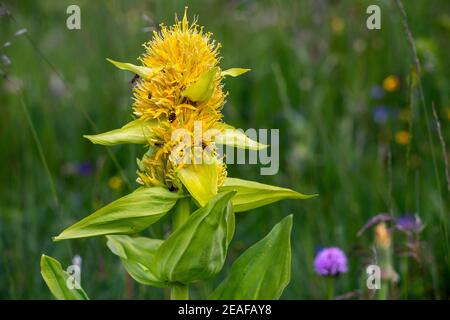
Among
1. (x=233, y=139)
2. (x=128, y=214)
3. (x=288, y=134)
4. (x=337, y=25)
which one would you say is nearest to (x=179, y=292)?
(x=128, y=214)

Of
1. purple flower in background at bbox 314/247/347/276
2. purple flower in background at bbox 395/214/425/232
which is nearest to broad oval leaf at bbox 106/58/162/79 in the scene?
purple flower in background at bbox 314/247/347/276

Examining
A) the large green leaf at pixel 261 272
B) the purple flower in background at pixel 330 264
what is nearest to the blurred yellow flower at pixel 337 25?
the purple flower in background at pixel 330 264

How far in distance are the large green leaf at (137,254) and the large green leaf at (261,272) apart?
6.4 inches

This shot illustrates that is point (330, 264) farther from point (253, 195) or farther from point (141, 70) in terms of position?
point (141, 70)

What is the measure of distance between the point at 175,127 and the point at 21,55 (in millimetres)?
3065

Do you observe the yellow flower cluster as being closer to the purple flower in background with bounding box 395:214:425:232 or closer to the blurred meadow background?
the blurred meadow background

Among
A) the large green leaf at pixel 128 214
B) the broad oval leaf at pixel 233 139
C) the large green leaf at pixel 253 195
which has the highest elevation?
the broad oval leaf at pixel 233 139

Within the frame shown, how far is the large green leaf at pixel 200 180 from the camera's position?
1397 mm

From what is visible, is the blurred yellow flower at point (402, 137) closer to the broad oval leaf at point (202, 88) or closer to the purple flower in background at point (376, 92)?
the purple flower in background at point (376, 92)

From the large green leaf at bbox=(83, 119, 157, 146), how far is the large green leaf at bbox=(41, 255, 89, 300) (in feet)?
0.93

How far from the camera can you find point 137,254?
1592mm

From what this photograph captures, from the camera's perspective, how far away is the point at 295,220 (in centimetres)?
281

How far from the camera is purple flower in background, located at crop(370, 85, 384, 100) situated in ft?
12.1
